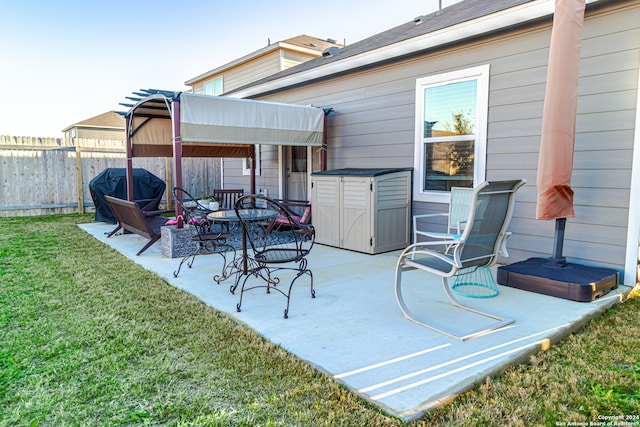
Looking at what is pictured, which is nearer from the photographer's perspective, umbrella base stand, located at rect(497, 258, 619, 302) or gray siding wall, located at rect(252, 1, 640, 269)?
umbrella base stand, located at rect(497, 258, 619, 302)

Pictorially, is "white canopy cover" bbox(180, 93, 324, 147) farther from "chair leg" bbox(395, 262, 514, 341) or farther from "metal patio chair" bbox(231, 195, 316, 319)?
"chair leg" bbox(395, 262, 514, 341)

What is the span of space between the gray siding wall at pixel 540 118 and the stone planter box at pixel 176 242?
304 centimetres

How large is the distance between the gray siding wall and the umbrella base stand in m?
0.33

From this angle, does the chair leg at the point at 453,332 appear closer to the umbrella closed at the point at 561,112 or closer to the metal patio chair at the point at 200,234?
the umbrella closed at the point at 561,112

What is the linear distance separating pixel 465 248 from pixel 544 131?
166 cm

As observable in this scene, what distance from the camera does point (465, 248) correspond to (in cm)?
273

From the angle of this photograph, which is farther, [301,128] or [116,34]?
[116,34]

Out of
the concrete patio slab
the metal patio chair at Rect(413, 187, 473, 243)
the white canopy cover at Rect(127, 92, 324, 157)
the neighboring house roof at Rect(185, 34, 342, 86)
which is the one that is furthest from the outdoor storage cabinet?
the neighboring house roof at Rect(185, 34, 342, 86)

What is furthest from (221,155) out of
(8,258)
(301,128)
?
(8,258)

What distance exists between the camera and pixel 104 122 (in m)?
24.4

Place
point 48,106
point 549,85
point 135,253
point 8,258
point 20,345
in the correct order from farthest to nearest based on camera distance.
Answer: point 48,106 < point 135,253 < point 8,258 < point 549,85 < point 20,345

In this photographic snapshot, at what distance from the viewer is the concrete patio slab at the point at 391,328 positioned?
2146 millimetres

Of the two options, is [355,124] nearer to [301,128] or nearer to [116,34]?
[301,128]

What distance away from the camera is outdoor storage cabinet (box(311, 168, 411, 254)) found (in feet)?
17.1
